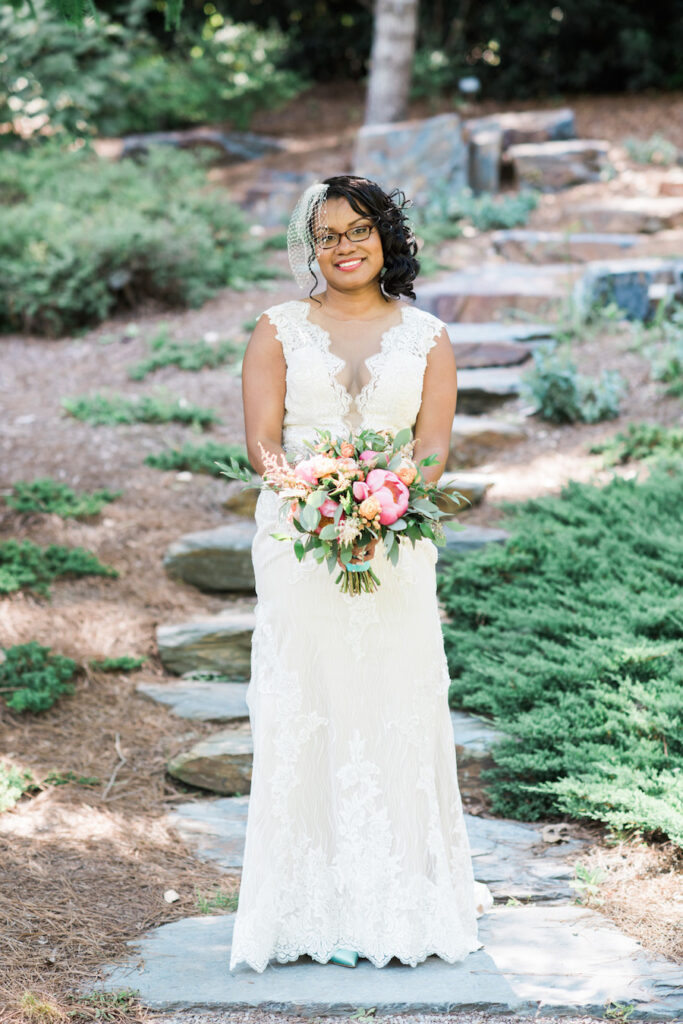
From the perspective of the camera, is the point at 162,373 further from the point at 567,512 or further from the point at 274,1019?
the point at 274,1019

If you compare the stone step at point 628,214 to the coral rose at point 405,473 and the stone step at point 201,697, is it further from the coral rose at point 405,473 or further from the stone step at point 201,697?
the coral rose at point 405,473

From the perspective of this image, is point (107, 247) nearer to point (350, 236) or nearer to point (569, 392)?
point (569, 392)

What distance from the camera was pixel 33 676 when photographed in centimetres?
499

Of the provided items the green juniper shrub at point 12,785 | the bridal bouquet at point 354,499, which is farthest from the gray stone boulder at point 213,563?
the bridal bouquet at point 354,499

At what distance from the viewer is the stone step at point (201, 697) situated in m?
5.09

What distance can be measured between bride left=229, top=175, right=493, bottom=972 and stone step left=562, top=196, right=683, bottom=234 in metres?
8.43

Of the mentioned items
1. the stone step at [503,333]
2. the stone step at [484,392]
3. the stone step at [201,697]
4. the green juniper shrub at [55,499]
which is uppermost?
the stone step at [503,333]

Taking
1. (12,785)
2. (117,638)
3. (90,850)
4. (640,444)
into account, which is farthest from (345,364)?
(640,444)

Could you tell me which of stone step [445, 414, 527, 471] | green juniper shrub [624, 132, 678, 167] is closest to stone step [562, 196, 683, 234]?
green juniper shrub [624, 132, 678, 167]

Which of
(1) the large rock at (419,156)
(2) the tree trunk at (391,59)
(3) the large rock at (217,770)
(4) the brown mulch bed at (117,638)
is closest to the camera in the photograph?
(4) the brown mulch bed at (117,638)

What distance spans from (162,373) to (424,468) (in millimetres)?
6259

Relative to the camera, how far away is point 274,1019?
2.96 metres

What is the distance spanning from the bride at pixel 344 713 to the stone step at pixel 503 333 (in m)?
5.46

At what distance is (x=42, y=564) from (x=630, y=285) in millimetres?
5529
